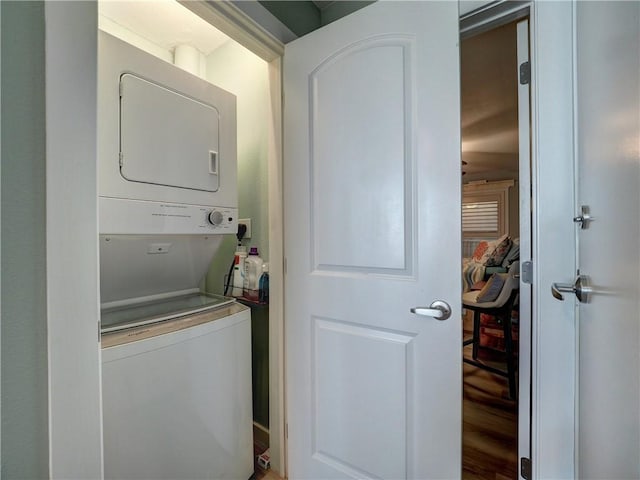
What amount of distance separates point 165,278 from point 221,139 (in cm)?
75

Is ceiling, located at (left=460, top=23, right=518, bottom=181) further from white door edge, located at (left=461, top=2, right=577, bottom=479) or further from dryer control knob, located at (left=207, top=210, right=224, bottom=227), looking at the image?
dryer control knob, located at (left=207, top=210, right=224, bottom=227)

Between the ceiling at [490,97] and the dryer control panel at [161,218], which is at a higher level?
the ceiling at [490,97]

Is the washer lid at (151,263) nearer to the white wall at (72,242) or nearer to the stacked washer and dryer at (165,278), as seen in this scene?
the stacked washer and dryer at (165,278)

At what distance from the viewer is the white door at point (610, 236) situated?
434 mm

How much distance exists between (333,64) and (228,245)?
1.21m

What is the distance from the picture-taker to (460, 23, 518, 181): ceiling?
183 centimetres

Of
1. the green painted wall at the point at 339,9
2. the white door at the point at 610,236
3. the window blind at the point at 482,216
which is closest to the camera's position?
the white door at the point at 610,236

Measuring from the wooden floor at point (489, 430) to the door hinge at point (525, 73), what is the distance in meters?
1.79

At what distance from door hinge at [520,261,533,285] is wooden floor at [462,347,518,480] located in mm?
1112

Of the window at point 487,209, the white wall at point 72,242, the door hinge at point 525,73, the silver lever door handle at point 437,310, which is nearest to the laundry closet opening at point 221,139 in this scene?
the white wall at point 72,242

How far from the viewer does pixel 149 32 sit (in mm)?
1757

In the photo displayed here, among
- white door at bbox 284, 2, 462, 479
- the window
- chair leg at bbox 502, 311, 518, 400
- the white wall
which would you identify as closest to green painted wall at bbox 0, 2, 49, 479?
the white wall

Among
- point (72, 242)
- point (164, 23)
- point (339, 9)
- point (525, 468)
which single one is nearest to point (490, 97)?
point (339, 9)

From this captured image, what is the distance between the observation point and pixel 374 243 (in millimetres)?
1088
